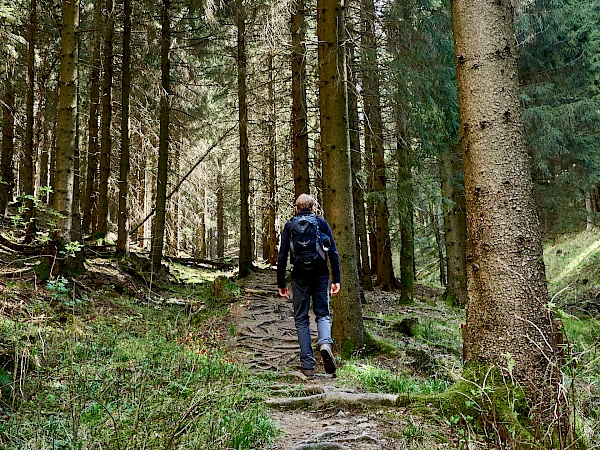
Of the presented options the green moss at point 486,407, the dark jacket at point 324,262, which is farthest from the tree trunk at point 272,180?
the green moss at point 486,407

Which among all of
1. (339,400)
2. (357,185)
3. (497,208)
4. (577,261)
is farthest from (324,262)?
(577,261)

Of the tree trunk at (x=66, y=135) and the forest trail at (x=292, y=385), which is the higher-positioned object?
the tree trunk at (x=66, y=135)

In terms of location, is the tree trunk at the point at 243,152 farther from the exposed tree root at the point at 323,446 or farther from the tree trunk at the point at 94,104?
the exposed tree root at the point at 323,446

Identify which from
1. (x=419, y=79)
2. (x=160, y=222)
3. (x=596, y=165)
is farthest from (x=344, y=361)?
(x=596, y=165)

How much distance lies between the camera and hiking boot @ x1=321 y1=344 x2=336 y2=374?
5750 millimetres

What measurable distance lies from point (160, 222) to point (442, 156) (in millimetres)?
8761

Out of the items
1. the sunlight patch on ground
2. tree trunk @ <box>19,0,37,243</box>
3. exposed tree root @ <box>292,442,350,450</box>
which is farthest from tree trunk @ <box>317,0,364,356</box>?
the sunlight patch on ground

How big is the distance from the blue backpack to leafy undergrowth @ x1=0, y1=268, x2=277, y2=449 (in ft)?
5.01

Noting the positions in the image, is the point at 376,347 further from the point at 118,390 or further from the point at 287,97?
the point at 287,97

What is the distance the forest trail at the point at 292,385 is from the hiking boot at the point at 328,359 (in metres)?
0.09

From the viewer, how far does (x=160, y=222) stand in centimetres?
1416

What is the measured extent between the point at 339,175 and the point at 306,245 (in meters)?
1.47

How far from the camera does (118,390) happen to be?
133 inches

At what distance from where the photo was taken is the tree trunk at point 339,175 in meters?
6.86
